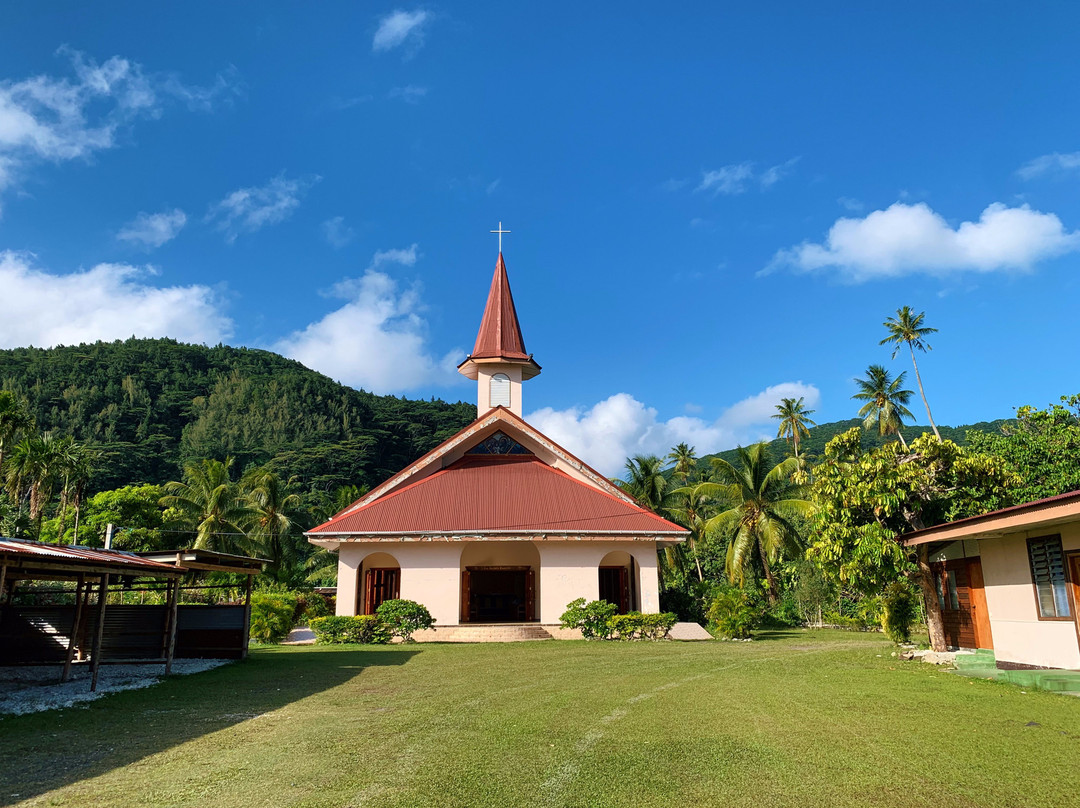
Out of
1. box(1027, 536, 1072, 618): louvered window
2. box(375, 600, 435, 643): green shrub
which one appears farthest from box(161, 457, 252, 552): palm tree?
box(1027, 536, 1072, 618): louvered window

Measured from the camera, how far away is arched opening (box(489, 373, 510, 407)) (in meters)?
28.7

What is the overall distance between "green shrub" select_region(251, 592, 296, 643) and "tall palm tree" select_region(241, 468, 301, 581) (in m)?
16.6

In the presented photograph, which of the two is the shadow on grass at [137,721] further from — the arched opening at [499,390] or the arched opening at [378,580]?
the arched opening at [499,390]

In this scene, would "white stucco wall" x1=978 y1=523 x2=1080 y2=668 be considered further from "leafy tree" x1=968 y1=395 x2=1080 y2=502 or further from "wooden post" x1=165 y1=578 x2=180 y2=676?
"wooden post" x1=165 y1=578 x2=180 y2=676

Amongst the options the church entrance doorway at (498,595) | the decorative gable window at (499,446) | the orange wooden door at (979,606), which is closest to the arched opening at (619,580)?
the church entrance doorway at (498,595)

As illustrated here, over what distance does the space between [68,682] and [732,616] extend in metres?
16.6

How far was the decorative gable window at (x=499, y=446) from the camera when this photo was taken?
2627cm

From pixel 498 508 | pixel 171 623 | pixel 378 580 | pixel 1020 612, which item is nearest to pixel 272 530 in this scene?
pixel 378 580

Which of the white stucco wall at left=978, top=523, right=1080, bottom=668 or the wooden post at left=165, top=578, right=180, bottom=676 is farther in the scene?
the wooden post at left=165, top=578, right=180, bottom=676

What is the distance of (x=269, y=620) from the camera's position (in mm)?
22281

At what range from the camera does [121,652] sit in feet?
49.6

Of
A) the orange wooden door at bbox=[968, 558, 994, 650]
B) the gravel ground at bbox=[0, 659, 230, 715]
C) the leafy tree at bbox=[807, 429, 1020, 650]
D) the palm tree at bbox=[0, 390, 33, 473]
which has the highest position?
the palm tree at bbox=[0, 390, 33, 473]

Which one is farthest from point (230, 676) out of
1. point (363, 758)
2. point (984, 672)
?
point (984, 672)

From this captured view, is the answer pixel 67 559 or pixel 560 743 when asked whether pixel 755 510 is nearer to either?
pixel 560 743
